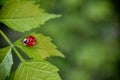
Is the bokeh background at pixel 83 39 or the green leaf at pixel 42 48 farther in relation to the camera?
the bokeh background at pixel 83 39

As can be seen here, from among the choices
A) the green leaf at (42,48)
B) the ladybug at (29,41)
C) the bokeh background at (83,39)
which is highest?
the ladybug at (29,41)

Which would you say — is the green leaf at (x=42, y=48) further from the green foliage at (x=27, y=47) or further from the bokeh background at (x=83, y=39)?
the bokeh background at (x=83, y=39)

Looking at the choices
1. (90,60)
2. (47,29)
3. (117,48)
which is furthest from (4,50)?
(117,48)

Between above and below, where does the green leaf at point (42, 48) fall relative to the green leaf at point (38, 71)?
above

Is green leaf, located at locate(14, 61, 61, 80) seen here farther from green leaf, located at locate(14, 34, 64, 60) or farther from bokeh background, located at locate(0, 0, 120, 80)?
bokeh background, located at locate(0, 0, 120, 80)

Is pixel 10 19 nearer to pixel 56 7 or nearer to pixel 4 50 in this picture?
pixel 4 50

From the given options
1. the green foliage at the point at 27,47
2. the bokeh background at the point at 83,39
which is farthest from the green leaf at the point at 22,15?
the bokeh background at the point at 83,39

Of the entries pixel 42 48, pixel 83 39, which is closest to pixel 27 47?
pixel 42 48
